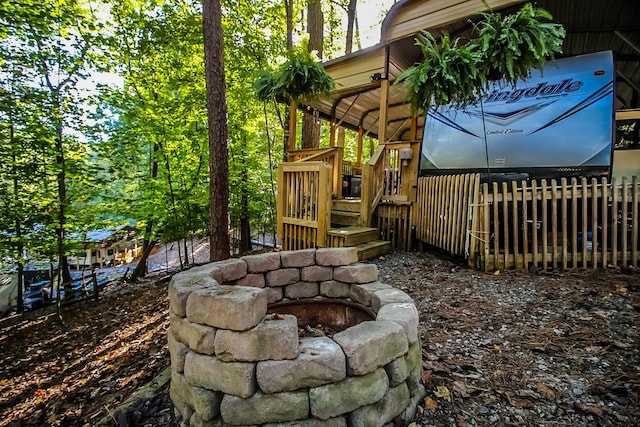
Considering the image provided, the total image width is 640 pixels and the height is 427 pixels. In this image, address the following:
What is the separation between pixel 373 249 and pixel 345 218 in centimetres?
120

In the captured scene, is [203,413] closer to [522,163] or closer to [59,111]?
[522,163]

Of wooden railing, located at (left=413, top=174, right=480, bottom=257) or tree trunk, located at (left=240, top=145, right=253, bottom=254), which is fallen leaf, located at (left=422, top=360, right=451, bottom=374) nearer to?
wooden railing, located at (left=413, top=174, right=480, bottom=257)

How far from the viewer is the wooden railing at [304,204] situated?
15.8 feet

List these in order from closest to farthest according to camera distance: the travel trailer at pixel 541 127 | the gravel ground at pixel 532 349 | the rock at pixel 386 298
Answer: the gravel ground at pixel 532 349 < the rock at pixel 386 298 < the travel trailer at pixel 541 127

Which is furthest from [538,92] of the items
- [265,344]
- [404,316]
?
[265,344]

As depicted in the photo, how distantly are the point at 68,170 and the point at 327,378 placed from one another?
21.8 feet

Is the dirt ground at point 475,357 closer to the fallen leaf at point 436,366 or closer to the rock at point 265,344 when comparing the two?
the fallen leaf at point 436,366

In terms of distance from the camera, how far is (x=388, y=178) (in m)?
5.53

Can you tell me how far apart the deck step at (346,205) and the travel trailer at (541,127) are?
1.61 metres

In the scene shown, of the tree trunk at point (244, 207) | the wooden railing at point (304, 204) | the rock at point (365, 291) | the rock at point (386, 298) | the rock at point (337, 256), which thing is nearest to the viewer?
the rock at point (386, 298)

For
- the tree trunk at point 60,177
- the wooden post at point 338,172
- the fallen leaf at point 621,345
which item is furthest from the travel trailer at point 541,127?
the tree trunk at point 60,177

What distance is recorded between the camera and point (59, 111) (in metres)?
5.60

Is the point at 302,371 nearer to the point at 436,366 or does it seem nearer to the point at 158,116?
the point at 436,366

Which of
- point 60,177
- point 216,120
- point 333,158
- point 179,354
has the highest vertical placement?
point 216,120
